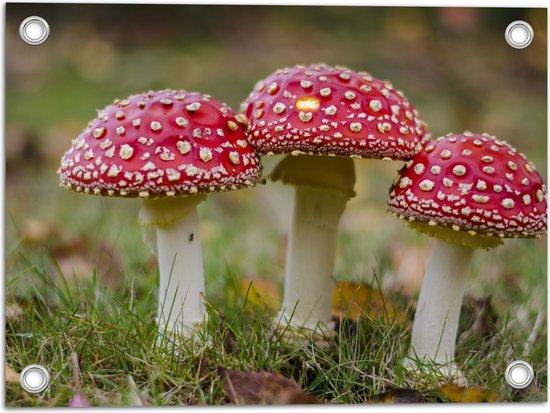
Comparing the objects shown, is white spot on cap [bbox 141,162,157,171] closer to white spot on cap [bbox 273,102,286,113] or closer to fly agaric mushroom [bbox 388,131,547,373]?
white spot on cap [bbox 273,102,286,113]

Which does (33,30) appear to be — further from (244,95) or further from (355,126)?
(244,95)

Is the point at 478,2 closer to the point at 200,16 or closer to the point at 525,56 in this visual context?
the point at 525,56

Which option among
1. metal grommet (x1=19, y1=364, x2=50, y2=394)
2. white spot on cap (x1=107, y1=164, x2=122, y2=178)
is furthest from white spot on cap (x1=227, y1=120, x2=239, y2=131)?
metal grommet (x1=19, y1=364, x2=50, y2=394)

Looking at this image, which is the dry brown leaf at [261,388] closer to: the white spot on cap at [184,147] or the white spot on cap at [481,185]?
the white spot on cap at [184,147]

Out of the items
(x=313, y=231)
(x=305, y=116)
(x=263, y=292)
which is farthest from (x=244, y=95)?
(x=305, y=116)

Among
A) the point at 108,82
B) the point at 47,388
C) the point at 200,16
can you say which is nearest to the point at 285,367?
the point at 47,388

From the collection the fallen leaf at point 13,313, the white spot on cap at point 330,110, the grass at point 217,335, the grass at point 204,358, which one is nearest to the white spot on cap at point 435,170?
the white spot on cap at point 330,110
